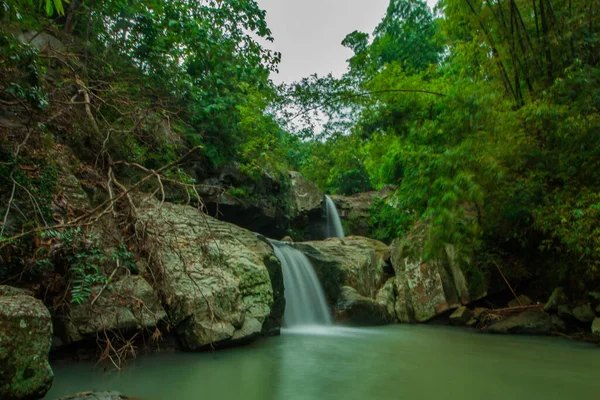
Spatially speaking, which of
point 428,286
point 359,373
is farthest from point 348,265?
point 359,373

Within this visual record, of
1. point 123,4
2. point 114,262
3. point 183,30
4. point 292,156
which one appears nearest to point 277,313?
point 114,262

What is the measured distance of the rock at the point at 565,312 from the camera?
6.95m

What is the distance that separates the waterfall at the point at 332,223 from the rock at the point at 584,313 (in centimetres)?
992

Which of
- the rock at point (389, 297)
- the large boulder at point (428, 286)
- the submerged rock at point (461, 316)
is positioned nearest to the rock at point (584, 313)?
the large boulder at point (428, 286)

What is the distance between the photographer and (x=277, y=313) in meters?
7.05

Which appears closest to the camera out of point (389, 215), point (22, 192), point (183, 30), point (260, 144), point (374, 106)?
point (22, 192)

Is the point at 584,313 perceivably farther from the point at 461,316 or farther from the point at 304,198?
the point at 304,198

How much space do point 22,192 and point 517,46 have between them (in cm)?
836

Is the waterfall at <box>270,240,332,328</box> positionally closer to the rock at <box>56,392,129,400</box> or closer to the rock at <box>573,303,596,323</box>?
the rock at <box>573,303,596,323</box>

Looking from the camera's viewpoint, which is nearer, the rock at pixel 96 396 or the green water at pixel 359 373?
the rock at pixel 96 396

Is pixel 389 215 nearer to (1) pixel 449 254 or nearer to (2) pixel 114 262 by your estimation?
(1) pixel 449 254

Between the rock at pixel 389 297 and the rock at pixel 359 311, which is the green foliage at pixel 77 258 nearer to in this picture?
the rock at pixel 359 311

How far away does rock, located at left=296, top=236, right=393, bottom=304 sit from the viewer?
962 cm

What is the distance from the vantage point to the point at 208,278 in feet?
18.0
